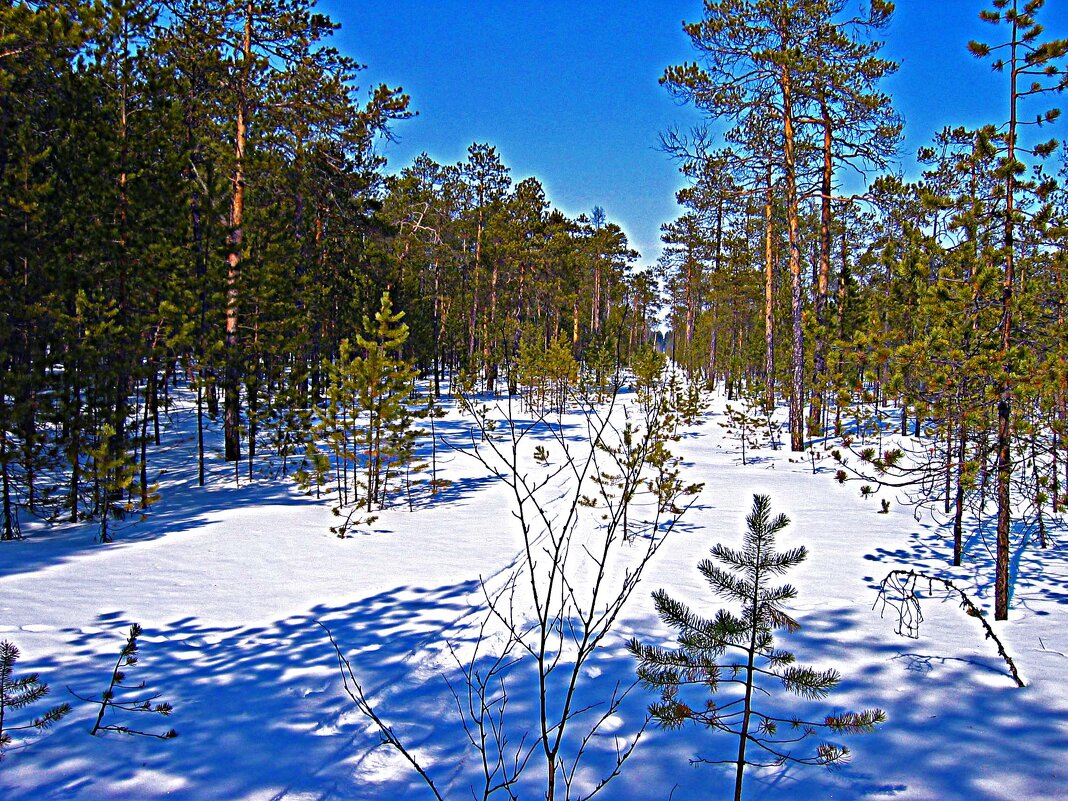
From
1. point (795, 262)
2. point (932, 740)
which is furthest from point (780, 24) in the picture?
point (932, 740)

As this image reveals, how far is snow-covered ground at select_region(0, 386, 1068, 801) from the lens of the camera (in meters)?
3.17

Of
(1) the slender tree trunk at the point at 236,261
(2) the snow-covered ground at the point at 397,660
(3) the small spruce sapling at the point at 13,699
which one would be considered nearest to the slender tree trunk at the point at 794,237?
(2) the snow-covered ground at the point at 397,660

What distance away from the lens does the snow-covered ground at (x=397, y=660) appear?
3.17 meters

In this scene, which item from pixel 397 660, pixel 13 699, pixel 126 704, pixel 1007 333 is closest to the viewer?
pixel 13 699

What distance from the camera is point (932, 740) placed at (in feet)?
11.4

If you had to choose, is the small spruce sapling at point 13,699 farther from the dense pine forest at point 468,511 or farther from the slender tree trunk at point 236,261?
the slender tree trunk at point 236,261

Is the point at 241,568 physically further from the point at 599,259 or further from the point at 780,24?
the point at 599,259

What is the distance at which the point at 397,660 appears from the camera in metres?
4.68

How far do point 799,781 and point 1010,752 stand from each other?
119cm

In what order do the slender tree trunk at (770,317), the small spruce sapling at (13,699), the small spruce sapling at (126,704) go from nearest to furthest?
the small spruce sapling at (13,699) → the small spruce sapling at (126,704) → the slender tree trunk at (770,317)

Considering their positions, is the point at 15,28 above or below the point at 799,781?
above

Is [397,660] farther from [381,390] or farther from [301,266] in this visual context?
[301,266]

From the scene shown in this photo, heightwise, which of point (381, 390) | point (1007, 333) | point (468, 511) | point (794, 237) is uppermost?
point (794, 237)

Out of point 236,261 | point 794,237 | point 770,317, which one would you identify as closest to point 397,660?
point 236,261
